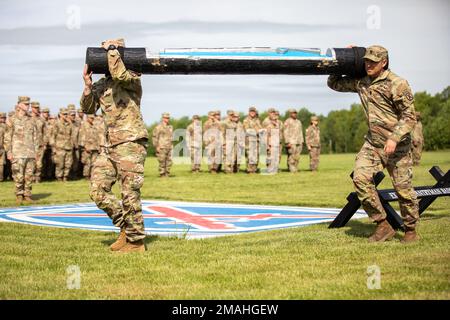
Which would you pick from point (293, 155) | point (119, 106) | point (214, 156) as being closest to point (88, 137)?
point (214, 156)

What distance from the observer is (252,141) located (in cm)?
2841

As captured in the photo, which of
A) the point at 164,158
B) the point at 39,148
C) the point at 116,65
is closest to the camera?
the point at 116,65

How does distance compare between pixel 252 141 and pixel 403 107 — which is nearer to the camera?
pixel 403 107

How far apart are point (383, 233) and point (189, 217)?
5229 mm

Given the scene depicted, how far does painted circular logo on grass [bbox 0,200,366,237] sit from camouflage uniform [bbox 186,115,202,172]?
1412cm

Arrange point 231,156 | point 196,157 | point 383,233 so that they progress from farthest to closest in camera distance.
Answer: point 196,157 → point 231,156 → point 383,233

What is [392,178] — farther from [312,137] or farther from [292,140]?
[312,137]

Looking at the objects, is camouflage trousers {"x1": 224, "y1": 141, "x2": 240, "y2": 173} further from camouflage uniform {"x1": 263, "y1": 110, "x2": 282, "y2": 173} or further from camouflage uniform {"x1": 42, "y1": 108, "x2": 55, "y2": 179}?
camouflage uniform {"x1": 42, "y1": 108, "x2": 55, "y2": 179}

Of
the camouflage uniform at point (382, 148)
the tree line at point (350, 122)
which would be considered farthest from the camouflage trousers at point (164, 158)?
the tree line at point (350, 122)

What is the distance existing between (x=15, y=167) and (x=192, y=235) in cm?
766

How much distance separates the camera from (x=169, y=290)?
19.6 feet

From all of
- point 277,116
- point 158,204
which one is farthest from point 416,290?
point 277,116

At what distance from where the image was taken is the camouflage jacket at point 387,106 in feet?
26.1

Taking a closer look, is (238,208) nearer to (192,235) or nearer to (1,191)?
(192,235)
